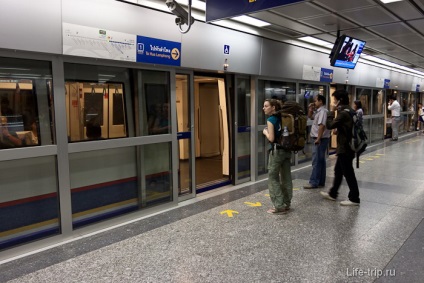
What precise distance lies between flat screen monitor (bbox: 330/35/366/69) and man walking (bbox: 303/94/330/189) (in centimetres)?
149

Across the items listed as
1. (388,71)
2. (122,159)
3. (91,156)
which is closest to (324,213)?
(122,159)

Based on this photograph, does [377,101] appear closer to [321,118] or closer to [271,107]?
[321,118]

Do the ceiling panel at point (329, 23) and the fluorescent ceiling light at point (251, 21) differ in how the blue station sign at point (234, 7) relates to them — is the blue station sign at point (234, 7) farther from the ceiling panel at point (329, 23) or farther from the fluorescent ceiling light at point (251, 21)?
the ceiling panel at point (329, 23)

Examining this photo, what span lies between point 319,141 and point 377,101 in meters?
7.80

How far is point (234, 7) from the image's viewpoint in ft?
11.0

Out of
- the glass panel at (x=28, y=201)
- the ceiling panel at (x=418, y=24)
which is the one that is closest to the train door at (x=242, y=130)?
the ceiling panel at (x=418, y=24)

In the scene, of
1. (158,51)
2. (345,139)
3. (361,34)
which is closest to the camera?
(158,51)

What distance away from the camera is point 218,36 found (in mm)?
4941

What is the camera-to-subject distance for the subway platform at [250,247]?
108 inches

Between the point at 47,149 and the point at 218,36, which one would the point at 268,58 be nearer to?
the point at 218,36

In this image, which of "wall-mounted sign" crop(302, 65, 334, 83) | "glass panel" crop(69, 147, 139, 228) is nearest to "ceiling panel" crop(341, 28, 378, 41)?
"wall-mounted sign" crop(302, 65, 334, 83)

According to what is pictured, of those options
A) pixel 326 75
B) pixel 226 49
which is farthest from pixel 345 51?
pixel 226 49

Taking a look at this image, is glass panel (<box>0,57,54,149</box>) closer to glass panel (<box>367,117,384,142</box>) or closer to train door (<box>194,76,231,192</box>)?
train door (<box>194,76,231,192</box>)

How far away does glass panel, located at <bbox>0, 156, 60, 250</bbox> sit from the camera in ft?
10.4
